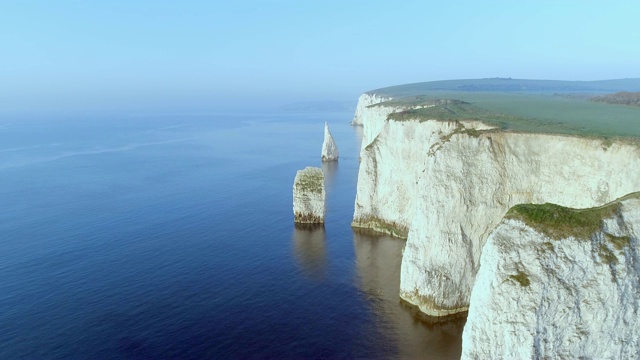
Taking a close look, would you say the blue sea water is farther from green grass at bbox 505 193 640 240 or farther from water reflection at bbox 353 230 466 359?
green grass at bbox 505 193 640 240

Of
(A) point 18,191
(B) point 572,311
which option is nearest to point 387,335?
(B) point 572,311

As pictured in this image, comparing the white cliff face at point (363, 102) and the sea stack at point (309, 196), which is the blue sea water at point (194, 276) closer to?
the sea stack at point (309, 196)

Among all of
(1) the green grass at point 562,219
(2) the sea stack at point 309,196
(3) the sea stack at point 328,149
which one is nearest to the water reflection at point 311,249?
(2) the sea stack at point 309,196

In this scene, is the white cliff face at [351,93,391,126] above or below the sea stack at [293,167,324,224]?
above

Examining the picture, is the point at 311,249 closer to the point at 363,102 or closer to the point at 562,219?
the point at 562,219

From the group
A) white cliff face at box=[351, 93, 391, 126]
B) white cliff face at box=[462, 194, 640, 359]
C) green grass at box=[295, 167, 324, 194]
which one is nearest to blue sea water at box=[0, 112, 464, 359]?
green grass at box=[295, 167, 324, 194]

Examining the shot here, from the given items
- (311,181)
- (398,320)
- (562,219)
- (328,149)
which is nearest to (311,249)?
(311,181)

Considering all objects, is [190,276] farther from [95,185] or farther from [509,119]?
[95,185]
